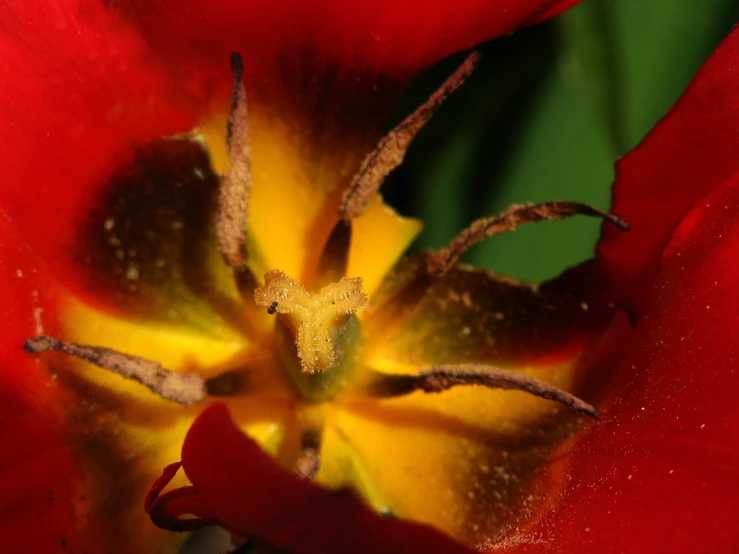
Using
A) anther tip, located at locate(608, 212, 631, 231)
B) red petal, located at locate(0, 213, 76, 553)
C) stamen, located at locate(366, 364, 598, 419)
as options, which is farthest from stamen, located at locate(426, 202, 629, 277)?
red petal, located at locate(0, 213, 76, 553)

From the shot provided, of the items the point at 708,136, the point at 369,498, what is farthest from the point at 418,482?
the point at 708,136

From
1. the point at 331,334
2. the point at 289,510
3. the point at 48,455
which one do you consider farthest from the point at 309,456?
the point at 289,510

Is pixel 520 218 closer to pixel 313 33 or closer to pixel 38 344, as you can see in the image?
pixel 313 33

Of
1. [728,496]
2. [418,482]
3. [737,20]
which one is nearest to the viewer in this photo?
[728,496]

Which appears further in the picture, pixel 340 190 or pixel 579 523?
pixel 340 190

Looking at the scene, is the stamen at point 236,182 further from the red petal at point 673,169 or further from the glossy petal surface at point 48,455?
the red petal at point 673,169

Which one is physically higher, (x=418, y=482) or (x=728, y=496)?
(x=728, y=496)

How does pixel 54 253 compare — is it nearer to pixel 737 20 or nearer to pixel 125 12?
pixel 125 12
